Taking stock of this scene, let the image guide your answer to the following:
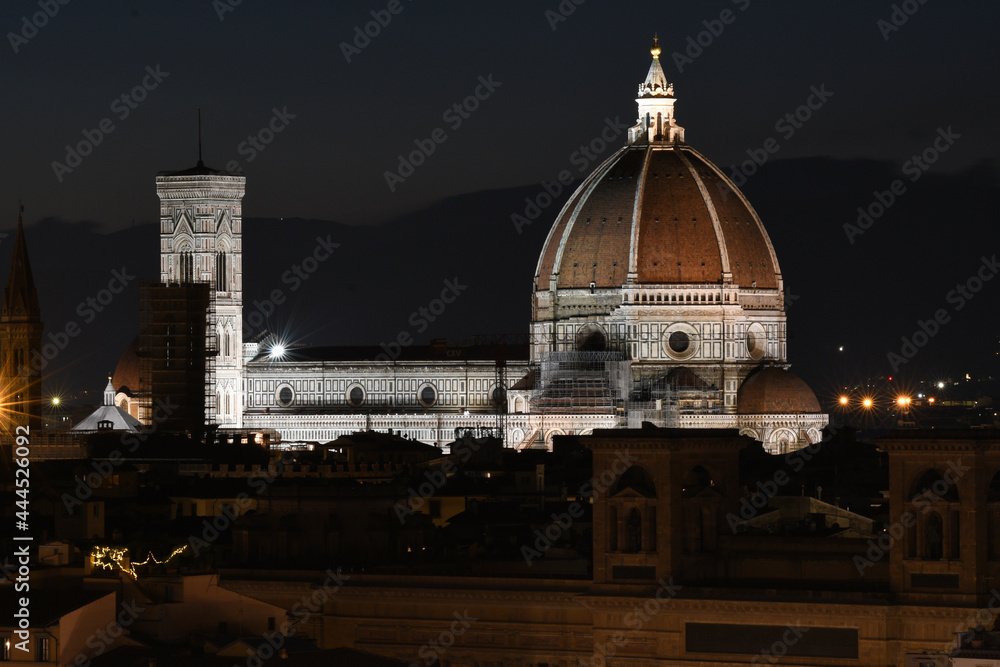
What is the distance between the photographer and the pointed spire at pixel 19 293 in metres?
119

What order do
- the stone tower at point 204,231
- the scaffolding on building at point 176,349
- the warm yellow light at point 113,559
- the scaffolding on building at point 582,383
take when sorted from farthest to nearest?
the stone tower at point 204,231 < the scaffolding on building at point 582,383 < the scaffolding on building at point 176,349 < the warm yellow light at point 113,559

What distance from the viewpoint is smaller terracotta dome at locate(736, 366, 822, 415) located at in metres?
141

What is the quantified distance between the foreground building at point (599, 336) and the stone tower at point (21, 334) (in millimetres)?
22657

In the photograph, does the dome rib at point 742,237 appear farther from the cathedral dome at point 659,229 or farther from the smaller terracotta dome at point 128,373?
the smaller terracotta dome at point 128,373

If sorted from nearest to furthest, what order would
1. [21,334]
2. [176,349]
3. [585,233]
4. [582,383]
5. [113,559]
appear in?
[113,559] → [21,334] → [176,349] → [582,383] → [585,233]

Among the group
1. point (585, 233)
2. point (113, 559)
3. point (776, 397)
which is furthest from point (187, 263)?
point (113, 559)

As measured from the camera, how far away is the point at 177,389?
12838cm

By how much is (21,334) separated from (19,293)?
5.71ft

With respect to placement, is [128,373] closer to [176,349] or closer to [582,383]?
[582,383]

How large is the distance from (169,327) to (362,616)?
262ft

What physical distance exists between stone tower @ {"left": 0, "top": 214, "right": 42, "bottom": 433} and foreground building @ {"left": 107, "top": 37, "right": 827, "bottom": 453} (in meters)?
22.7

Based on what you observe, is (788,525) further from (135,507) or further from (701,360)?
(701,360)

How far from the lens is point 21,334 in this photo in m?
118

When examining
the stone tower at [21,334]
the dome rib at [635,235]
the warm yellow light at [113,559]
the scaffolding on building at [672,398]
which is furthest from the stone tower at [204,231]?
the warm yellow light at [113,559]
